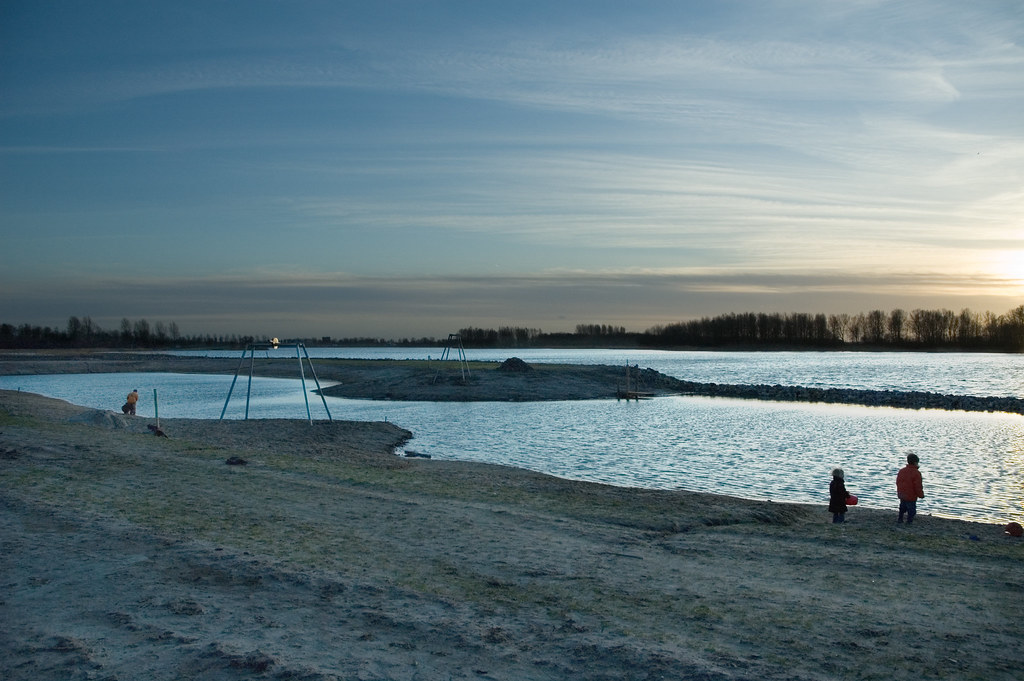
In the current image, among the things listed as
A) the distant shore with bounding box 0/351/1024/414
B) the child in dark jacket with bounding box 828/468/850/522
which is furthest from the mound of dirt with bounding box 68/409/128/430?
the distant shore with bounding box 0/351/1024/414

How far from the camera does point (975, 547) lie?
10.7m

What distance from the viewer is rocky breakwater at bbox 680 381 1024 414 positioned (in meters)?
46.4

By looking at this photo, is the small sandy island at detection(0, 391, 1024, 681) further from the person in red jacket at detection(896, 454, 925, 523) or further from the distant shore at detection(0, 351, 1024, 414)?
the distant shore at detection(0, 351, 1024, 414)

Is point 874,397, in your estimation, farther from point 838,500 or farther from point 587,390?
point 838,500

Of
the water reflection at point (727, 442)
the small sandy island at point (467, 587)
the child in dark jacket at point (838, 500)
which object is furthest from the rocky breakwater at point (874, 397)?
the small sandy island at point (467, 587)

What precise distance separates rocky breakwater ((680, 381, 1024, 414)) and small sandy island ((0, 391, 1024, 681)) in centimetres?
3789

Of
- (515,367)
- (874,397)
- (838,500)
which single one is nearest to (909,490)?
(838,500)

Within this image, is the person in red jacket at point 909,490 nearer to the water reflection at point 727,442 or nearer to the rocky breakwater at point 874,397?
the water reflection at point 727,442

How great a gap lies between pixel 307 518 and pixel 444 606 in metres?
4.57

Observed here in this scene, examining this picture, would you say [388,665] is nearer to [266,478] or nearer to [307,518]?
[307,518]

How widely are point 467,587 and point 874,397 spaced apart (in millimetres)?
50980

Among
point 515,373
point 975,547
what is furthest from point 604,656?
point 515,373

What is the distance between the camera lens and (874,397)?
5197 cm

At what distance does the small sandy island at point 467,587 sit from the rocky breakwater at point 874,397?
124 ft
